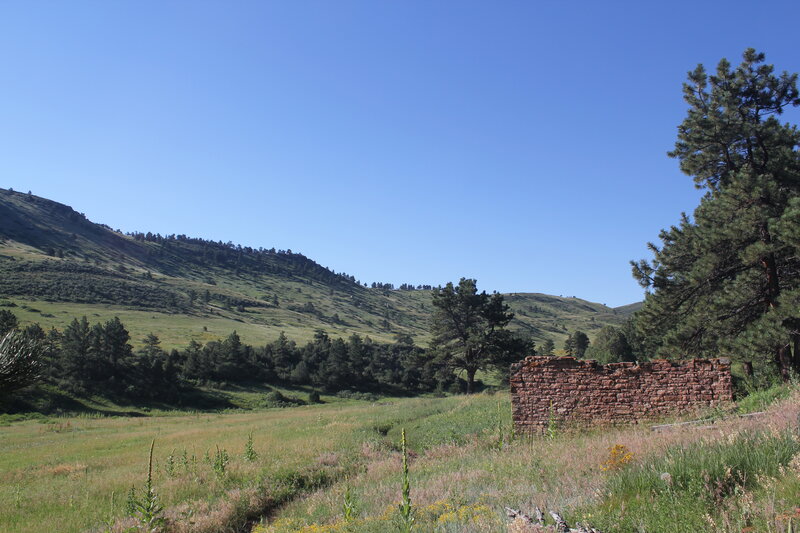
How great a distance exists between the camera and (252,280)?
651 ft

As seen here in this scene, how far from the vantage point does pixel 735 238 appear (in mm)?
15836

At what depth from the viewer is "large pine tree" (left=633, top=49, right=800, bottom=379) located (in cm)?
1514

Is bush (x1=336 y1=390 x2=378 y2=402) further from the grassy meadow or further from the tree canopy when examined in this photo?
the grassy meadow

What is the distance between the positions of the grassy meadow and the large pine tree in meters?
6.14

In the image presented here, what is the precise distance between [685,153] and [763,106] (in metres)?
2.73

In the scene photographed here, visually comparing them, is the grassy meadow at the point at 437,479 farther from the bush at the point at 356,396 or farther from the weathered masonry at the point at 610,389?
the bush at the point at 356,396

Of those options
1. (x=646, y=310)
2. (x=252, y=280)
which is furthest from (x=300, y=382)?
(x=252, y=280)

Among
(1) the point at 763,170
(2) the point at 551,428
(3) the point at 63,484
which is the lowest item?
(3) the point at 63,484

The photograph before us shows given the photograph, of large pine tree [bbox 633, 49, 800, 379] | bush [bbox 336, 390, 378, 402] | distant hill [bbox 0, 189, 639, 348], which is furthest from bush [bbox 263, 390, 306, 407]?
large pine tree [bbox 633, 49, 800, 379]

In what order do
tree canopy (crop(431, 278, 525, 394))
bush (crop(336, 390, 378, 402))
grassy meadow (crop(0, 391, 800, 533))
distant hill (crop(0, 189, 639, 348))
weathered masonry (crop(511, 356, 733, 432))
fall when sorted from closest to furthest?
grassy meadow (crop(0, 391, 800, 533)), weathered masonry (crop(511, 356, 733, 432)), tree canopy (crop(431, 278, 525, 394)), bush (crop(336, 390, 378, 402)), distant hill (crop(0, 189, 639, 348))

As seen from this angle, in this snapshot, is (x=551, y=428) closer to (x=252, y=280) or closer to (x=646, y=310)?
(x=646, y=310)

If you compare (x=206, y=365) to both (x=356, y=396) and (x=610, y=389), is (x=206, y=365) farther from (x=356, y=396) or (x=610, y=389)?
(x=610, y=389)

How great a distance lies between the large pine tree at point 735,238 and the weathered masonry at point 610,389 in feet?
12.5

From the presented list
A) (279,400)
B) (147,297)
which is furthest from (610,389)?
(147,297)
